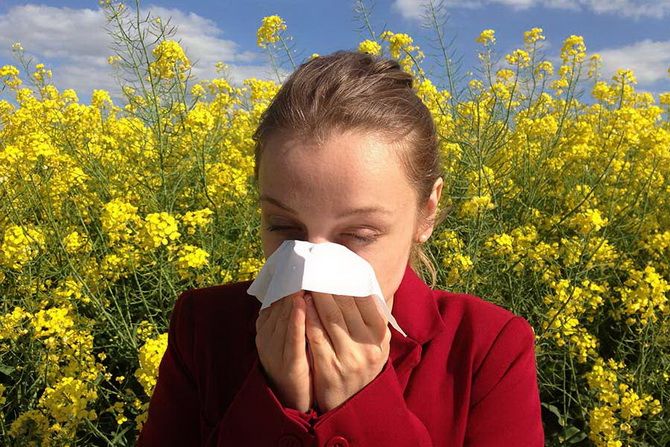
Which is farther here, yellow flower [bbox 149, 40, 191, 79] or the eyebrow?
yellow flower [bbox 149, 40, 191, 79]

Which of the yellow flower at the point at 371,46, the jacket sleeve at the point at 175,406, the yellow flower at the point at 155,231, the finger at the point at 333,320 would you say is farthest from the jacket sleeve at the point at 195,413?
the yellow flower at the point at 371,46

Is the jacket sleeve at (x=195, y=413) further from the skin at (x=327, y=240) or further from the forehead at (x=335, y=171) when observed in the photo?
the forehead at (x=335, y=171)

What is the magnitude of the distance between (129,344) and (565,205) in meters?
2.34

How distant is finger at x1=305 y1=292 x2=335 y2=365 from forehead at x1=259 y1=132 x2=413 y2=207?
17 centimetres

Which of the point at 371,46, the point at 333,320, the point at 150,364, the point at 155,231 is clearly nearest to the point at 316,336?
the point at 333,320

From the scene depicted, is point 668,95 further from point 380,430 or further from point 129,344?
point 380,430

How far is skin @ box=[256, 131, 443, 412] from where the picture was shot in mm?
1006

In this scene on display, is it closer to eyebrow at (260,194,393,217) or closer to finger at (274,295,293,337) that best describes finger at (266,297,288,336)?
finger at (274,295,293,337)

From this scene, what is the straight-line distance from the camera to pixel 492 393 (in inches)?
45.5

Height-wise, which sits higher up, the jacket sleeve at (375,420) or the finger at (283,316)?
the finger at (283,316)

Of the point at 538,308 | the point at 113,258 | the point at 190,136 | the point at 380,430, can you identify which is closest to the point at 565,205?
the point at 538,308

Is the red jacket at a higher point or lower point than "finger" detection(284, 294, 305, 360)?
lower

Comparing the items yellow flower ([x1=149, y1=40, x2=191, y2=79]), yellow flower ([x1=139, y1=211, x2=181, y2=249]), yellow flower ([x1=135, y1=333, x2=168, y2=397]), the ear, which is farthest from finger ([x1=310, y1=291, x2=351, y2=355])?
yellow flower ([x1=149, y1=40, x2=191, y2=79])

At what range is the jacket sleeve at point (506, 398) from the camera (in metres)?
1.13
